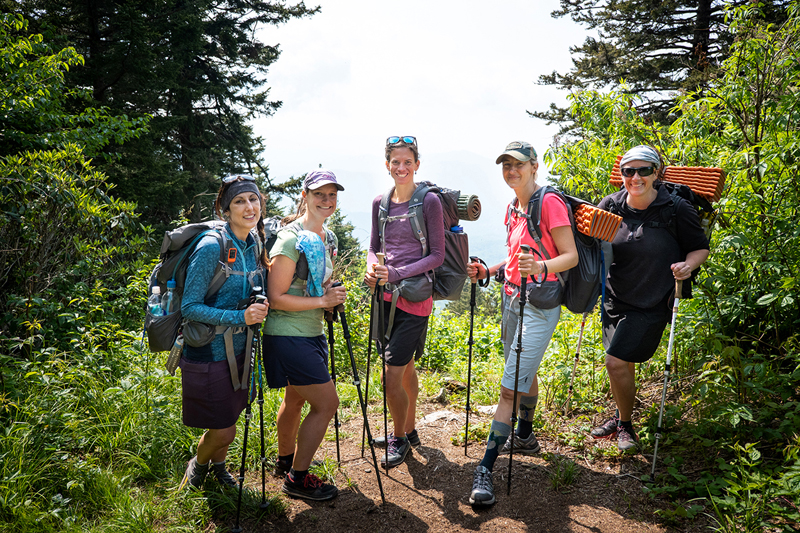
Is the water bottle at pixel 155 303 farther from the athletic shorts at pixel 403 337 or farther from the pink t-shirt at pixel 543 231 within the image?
the pink t-shirt at pixel 543 231

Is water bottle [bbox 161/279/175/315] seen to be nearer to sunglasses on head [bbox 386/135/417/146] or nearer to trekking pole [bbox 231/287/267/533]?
trekking pole [bbox 231/287/267/533]

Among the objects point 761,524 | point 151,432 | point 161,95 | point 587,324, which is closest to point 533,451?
point 761,524

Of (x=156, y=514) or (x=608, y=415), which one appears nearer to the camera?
(x=156, y=514)

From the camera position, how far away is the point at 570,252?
11.0 ft

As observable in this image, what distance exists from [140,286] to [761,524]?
5969 millimetres

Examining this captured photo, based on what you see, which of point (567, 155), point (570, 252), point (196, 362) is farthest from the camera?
point (567, 155)

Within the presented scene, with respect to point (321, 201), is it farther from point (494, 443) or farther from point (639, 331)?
point (639, 331)

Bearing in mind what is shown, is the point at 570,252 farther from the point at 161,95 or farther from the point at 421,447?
the point at 161,95

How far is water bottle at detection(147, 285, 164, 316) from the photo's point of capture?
2.94 m

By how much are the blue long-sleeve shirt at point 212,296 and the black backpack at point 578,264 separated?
6.52 ft

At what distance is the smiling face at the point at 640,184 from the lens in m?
3.62

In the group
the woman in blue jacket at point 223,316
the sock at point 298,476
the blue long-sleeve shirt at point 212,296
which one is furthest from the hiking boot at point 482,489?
the blue long-sleeve shirt at point 212,296

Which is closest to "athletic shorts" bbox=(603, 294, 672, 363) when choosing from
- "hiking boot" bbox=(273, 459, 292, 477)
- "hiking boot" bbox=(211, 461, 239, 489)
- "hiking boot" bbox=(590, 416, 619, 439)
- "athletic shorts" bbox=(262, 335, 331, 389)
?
"hiking boot" bbox=(590, 416, 619, 439)

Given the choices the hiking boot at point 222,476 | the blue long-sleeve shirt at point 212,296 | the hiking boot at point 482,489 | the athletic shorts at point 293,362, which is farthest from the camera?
the hiking boot at point 222,476
